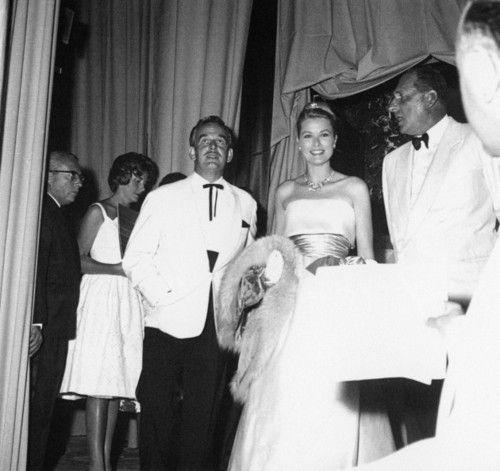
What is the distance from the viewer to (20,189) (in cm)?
272

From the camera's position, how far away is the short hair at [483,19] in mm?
836

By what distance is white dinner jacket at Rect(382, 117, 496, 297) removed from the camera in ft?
10.4

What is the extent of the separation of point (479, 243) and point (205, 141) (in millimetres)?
1546

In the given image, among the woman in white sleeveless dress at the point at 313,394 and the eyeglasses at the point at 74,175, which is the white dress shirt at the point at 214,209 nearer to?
the woman in white sleeveless dress at the point at 313,394

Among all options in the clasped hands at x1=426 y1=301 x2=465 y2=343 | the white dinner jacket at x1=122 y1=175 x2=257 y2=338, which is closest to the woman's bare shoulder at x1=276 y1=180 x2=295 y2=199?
the white dinner jacket at x1=122 y1=175 x2=257 y2=338

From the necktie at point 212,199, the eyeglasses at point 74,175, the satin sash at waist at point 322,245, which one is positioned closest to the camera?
the satin sash at waist at point 322,245

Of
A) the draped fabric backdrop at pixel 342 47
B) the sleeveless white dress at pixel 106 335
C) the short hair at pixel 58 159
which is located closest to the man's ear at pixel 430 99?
the draped fabric backdrop at pixel 342 47

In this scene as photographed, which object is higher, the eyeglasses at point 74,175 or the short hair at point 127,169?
the short hair at point 127,169

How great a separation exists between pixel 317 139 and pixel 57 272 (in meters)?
1.57

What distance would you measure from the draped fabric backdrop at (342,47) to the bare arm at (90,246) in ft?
3.83

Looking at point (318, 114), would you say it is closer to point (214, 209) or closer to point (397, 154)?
point (397, 154)

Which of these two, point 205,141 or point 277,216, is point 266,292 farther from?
point 205,141

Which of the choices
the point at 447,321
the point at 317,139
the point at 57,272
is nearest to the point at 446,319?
the point at 447,321

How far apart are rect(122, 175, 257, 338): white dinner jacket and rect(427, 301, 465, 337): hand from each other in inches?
86.4
